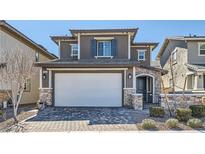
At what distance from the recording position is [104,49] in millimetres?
19188

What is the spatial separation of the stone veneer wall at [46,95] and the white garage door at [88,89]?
0.43 m

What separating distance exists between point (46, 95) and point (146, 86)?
839 cm

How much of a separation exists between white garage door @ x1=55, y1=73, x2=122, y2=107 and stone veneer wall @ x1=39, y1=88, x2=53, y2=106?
43cm

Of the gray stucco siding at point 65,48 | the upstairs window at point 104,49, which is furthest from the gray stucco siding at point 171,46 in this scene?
the gray stucco siding at point 65,48

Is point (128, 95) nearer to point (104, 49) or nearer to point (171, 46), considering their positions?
point (104, 49)

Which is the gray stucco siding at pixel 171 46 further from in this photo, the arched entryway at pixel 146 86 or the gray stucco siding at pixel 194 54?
the arched entryway at pixel 146 86

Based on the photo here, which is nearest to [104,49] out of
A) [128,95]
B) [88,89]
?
[88,89]

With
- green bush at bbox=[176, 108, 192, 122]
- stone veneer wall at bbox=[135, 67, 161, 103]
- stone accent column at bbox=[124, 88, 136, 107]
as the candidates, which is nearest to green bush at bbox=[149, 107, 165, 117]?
green bush at bbox=[176, 108, 192, 122]

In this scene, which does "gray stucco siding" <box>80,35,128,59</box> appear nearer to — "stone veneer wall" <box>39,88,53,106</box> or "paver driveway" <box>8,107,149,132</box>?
"stone veneer wall" <box>39,88,53,106</box>

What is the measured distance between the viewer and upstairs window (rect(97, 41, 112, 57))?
755 inches
